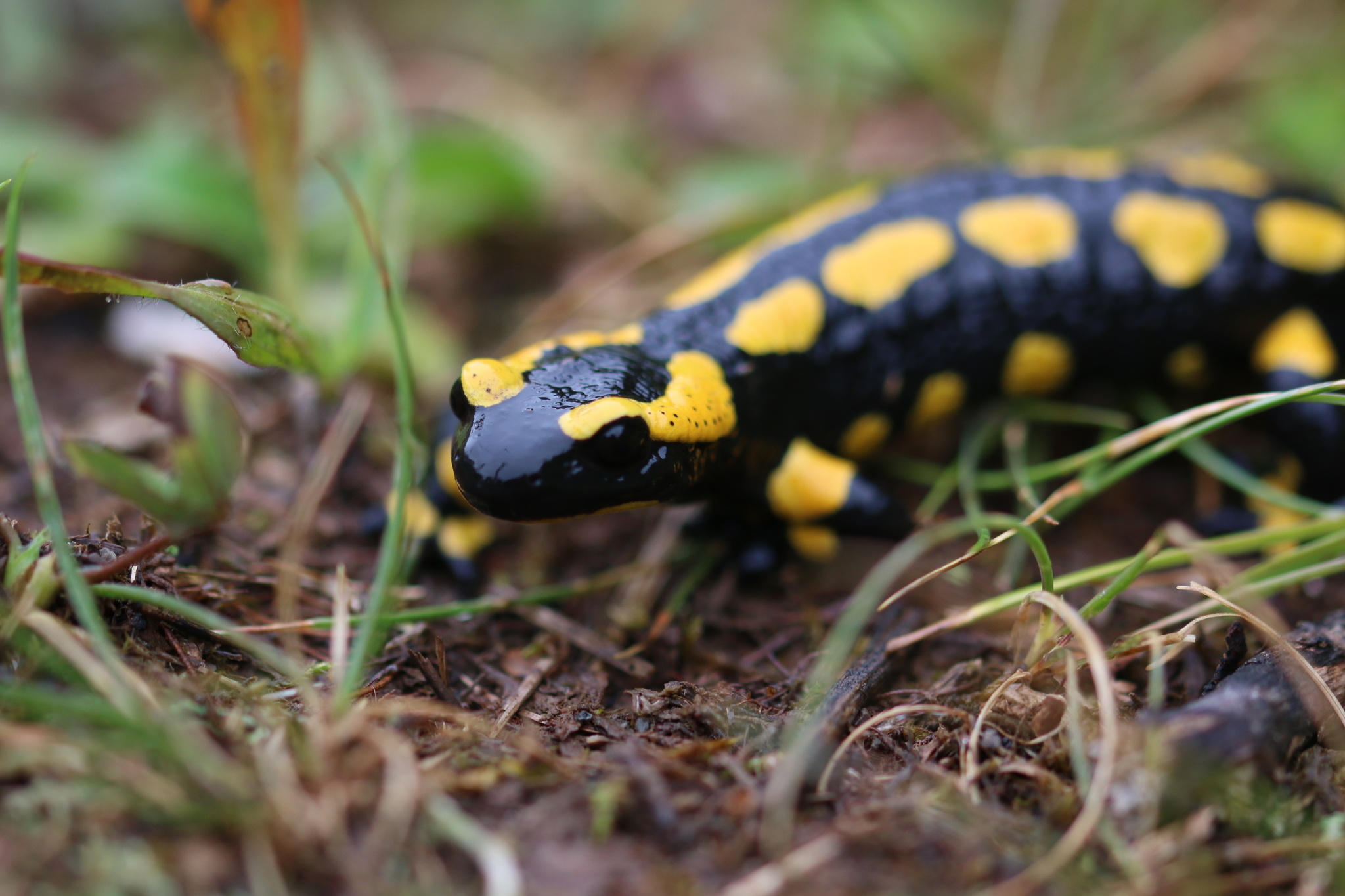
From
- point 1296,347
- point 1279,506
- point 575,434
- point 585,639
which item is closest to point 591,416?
point 575,434

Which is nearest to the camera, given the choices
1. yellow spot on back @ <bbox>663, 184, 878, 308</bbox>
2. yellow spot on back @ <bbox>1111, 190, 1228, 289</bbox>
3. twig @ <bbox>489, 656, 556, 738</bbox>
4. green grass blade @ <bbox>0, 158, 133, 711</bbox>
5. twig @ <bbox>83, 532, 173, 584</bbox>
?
green grass blade @ <bbox>0, 158, 133, 711</bbox>

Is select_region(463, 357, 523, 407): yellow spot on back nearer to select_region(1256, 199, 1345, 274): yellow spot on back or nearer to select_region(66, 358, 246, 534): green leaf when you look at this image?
select_region(66, 358, 246, 534): green leaf

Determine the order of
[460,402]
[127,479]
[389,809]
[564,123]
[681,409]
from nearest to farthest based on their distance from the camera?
[389,809], [127,479], [460,402], [681,409], [564,123]

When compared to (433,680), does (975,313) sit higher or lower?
higher

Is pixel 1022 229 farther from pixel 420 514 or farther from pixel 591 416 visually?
pixel 420 514

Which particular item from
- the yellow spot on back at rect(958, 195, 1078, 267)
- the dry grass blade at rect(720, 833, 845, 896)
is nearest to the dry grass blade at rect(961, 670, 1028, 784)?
the dry grass blade at rect(720, 833, 845, 896)
